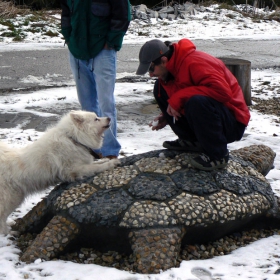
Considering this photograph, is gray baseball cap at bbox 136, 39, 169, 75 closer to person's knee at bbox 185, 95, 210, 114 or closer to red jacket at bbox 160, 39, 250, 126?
red jacket at bbox 160, 39, 250, 126

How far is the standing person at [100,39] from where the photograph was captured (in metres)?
5.15

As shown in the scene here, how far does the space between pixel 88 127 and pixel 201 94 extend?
1162 millimetres

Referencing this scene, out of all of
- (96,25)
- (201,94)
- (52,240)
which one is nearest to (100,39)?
(96,25)

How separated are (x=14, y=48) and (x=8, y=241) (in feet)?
34.3

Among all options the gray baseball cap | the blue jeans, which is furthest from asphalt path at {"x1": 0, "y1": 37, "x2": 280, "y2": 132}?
the gray baseball cap

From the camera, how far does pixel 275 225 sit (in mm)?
4320

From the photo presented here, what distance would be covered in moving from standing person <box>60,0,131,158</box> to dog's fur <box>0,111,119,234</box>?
2.95ft

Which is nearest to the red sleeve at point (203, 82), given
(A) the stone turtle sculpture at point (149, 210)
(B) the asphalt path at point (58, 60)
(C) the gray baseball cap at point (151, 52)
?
(C) the gray baseball cap at point (151, 52)

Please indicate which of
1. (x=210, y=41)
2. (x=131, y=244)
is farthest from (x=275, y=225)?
(x=210, y=41)

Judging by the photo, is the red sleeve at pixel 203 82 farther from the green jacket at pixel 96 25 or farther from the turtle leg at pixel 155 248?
the green jacket at pixel 96 25

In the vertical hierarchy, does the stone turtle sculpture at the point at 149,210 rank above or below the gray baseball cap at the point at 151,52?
below

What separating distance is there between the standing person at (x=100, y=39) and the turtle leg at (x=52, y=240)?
5.14 feet

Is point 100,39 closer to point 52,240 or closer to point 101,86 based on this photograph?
point 101,86

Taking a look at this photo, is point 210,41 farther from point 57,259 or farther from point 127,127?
point 57,259
